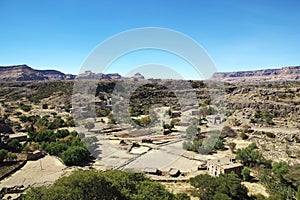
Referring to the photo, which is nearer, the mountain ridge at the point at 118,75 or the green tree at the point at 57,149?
the green tree at the point at 57,149

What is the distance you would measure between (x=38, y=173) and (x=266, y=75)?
18183 centimetres

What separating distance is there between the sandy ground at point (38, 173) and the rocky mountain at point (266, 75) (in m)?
127

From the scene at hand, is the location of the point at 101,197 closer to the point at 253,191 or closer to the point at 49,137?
the point at 253,191

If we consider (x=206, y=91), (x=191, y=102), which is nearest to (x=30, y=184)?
(x=191, y=102)

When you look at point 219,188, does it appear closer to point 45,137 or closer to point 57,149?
point 57,149

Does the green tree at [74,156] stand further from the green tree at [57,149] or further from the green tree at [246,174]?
the green tree at [246,174]

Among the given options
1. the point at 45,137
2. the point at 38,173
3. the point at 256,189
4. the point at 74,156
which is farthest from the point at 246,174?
the point at 45,137

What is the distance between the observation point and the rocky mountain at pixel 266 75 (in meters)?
151

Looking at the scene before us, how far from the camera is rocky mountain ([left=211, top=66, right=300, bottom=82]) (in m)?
151

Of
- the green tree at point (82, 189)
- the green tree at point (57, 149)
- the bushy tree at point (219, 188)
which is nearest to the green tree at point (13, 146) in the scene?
the green tree at point (57, 149)

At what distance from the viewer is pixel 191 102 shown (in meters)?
46.5

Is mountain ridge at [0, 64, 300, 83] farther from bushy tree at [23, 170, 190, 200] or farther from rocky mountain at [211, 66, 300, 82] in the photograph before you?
bushy tree at [23, 170, 190, 200]

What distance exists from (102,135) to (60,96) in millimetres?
27398

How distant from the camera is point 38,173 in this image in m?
16.3
